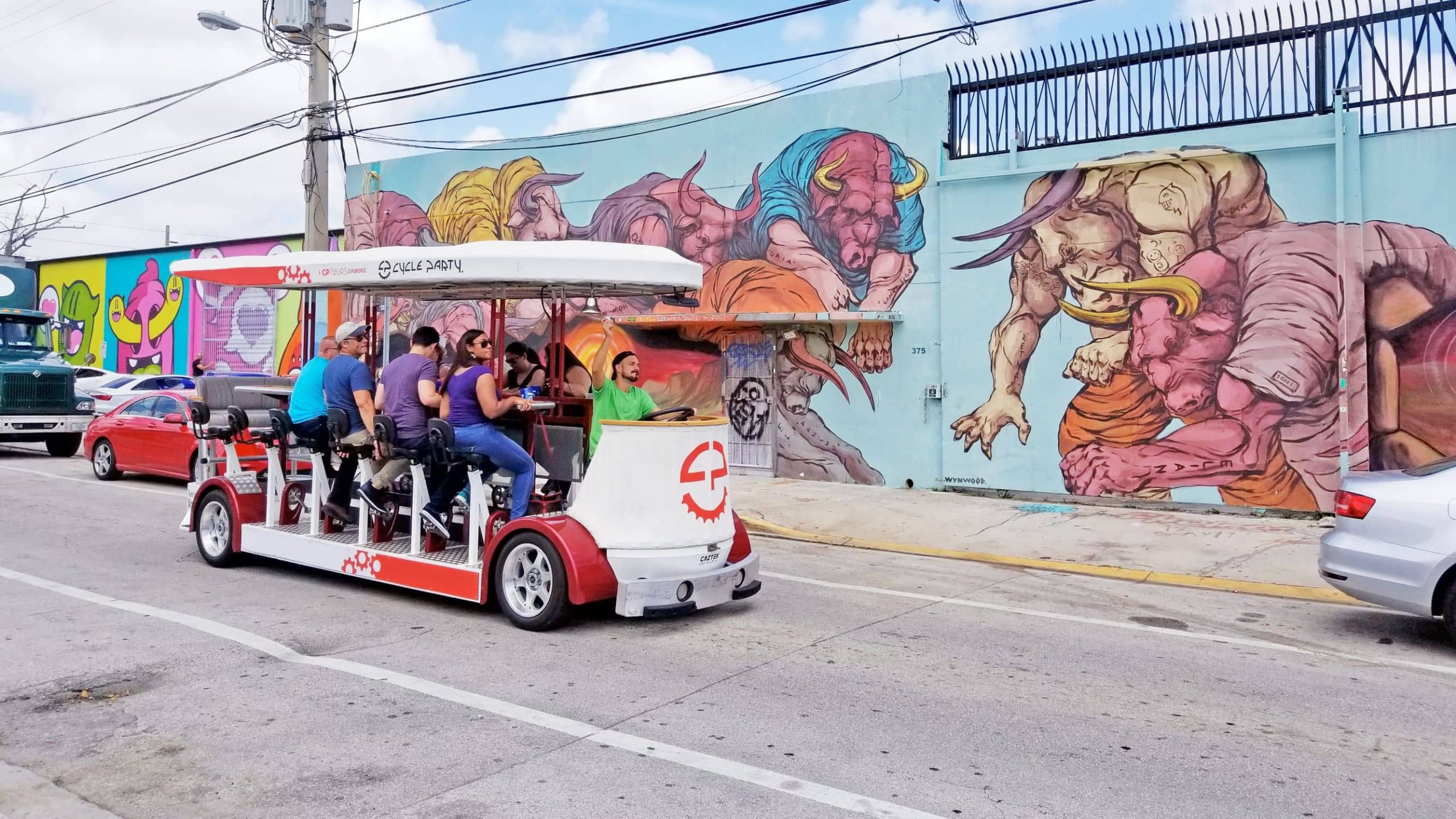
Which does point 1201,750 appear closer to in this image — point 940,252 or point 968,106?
point 940,252

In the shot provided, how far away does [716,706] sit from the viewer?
552 cm

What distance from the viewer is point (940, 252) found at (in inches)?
575

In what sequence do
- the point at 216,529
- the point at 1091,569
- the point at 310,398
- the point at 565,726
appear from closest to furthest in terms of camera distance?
the point at 565,726 < the point at 310,398 < the point at 216,529 < the point at 1091,569

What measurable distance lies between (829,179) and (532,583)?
10024 millimetres

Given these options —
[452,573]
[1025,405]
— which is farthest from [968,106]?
[452,573]

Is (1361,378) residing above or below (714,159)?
below

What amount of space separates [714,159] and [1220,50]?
7286 mm

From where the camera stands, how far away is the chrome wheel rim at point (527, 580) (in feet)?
22.9

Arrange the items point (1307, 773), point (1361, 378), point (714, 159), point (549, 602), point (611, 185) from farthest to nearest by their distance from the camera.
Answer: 1. point (611, 185)
2. point (714, 159)
3. point (1361, 378)
4. point (549, 602)
5. point (1307, 773)

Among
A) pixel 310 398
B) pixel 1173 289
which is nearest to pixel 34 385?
pixel 310 398

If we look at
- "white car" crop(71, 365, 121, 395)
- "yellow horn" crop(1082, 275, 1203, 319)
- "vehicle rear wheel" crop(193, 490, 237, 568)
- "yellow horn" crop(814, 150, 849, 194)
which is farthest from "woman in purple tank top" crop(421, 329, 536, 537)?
"white car" crop(71, 365, 121, 395)

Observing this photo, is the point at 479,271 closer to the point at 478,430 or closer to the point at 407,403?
the point at 478,430

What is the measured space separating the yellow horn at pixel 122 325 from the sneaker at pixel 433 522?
24.3 metres

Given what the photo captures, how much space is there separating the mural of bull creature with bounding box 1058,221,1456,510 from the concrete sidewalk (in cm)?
54
